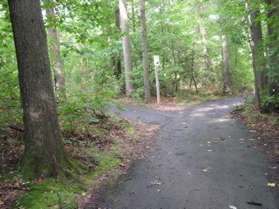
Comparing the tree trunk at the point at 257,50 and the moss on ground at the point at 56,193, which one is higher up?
the tree trunk at the point at 257,50

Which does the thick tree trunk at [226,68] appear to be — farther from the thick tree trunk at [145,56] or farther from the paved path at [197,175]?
the paved path at [197,175]

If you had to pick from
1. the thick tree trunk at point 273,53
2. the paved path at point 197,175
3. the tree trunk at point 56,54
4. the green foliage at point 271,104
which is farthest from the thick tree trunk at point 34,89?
the green foliage at point 271,104

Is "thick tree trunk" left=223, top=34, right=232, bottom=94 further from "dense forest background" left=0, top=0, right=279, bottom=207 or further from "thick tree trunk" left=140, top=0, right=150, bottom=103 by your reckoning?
"thick tree trunk" left=140, top=0, right=150, bottom=103

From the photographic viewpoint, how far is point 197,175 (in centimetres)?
646

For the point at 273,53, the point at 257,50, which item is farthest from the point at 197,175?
the point at 257,50

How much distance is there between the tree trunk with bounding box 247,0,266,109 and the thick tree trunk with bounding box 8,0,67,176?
7.43 meters

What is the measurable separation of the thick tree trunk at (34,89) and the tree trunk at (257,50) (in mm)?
7427

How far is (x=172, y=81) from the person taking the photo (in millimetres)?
21359

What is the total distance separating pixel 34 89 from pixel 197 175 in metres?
3.46

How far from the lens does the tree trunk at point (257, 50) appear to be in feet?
37.2

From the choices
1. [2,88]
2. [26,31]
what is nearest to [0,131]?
[2,88]

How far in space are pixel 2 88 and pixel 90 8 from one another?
3008 millimetres

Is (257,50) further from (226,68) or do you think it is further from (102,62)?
(102,62)

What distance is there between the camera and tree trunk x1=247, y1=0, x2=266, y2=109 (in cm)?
1133
